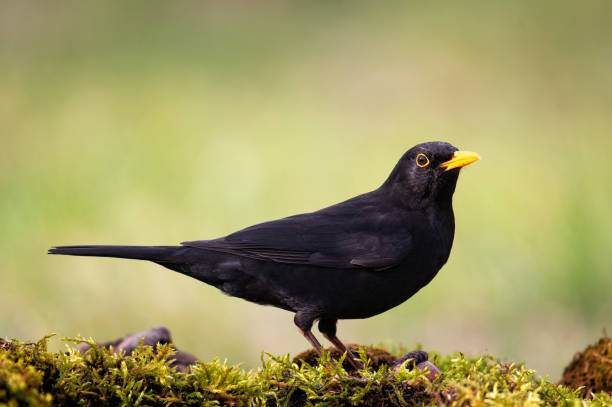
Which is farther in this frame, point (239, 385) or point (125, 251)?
point (125, 251)

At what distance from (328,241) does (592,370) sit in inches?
Result: 83.0

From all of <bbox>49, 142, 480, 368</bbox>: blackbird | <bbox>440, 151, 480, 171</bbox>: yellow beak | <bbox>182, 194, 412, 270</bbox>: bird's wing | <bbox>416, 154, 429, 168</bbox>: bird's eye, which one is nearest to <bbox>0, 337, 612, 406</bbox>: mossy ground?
<bbox>49, 142, 480, 368</bbox>: blackbird

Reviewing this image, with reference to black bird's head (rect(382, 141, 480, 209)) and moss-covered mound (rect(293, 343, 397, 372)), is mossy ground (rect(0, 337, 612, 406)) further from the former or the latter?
black bird's head (rect(382, 141, 480, 209))

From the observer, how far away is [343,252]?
172 inches

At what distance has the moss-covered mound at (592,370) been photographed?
4.41m

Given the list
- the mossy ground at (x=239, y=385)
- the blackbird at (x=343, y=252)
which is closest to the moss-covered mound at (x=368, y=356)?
the blackbird at (x=343, y=252)

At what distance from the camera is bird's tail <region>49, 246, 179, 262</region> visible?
401 centimetres

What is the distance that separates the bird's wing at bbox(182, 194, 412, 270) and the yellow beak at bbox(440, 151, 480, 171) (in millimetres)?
521

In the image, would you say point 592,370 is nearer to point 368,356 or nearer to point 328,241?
point 368,356

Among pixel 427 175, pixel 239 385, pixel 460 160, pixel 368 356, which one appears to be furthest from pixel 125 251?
pixel 460 160

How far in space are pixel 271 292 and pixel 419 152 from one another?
4.71 ft

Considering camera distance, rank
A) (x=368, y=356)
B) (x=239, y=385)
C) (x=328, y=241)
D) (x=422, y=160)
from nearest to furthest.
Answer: (x=239, y=385) < (x=368, y=356) < (x=328, y=241) < (x=422, y=160)

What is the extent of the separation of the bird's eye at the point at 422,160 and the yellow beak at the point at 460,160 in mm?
111

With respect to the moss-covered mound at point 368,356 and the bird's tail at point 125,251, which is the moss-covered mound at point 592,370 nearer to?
the moss-covered mound at point 368,356
